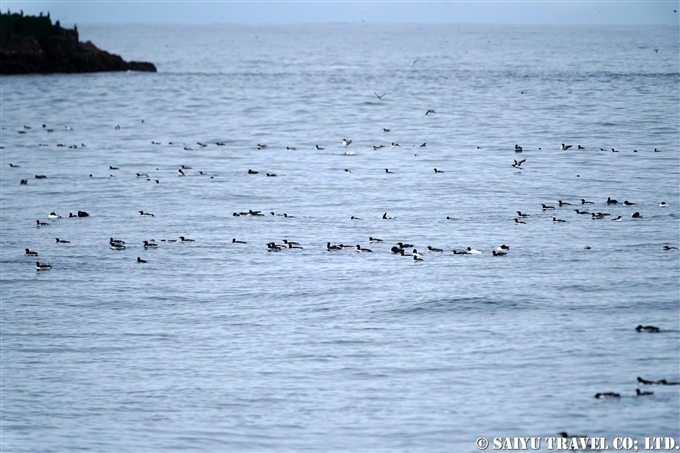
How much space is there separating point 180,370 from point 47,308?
738 cm

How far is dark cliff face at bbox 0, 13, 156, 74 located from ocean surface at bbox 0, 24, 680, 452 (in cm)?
7128

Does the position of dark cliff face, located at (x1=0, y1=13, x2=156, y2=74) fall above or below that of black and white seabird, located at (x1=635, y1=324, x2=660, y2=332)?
above

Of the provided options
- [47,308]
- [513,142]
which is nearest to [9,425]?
[47,308]

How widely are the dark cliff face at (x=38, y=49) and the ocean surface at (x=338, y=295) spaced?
7128cm

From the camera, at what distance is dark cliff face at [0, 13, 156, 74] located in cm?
13175

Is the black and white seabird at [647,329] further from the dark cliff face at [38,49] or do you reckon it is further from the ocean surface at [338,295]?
the dark cliff face at [38,49]

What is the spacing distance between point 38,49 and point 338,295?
11902 cm

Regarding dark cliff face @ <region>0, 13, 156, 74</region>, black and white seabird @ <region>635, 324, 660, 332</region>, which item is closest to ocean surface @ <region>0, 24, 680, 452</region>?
black and white seabird @ <region>635, 324, 660, 332</region>

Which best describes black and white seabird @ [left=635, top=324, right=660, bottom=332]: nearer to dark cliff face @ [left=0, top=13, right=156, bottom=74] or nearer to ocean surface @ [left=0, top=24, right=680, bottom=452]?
ocean surface @ [left=0, top=24, right=680, bottom=452]

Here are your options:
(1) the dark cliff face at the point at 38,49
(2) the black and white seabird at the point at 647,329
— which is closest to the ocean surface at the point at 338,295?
(2) the black and white seabird at the point at 647,329

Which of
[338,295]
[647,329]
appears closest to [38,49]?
[338,295]

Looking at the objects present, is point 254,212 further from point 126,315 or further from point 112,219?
point 126,315

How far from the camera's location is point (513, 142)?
62500 mm

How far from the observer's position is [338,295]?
28062 mm
